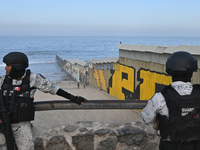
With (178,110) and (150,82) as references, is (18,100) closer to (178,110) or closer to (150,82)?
(178,110)

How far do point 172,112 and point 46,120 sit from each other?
26.8 ft

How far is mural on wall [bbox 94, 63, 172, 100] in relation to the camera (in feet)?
30.2

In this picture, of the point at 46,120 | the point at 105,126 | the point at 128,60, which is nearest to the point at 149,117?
the point at 105,126

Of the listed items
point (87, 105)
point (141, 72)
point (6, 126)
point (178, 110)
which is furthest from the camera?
point (141, 72)

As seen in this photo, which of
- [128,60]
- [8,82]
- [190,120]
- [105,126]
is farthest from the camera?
[128,60]

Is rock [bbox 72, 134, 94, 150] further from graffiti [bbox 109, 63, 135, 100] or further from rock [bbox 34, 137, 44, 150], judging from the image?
graffiti [bbox 109, 63, 135, 100]

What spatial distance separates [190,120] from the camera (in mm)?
1986

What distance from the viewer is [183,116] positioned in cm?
197

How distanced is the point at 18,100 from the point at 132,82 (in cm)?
878

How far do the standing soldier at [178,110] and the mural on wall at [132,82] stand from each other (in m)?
6.51

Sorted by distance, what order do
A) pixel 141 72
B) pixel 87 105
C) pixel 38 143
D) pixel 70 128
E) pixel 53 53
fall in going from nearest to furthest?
pixel 87 105 < pixel 38 143 < pixel 70 128 < pixel 141 72 < pixel 53 53

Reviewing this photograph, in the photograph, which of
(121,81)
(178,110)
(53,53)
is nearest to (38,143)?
(178,110)

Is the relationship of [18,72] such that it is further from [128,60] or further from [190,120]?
[128,60]

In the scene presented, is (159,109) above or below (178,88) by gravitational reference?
below
